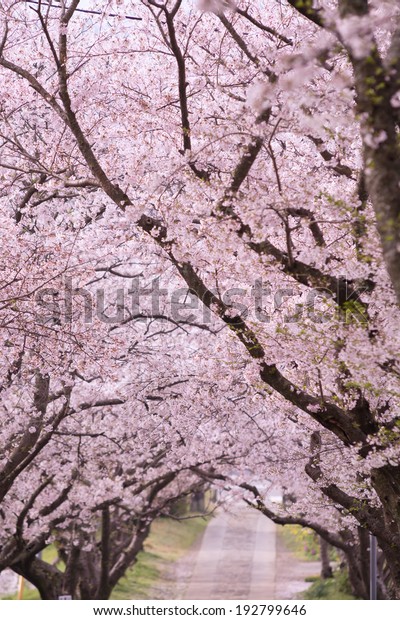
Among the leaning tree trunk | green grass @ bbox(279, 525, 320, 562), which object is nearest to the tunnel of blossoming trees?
the leaning tree trunk

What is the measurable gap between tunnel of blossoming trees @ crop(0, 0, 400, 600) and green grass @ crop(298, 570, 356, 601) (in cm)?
630

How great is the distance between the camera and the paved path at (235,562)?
2316 centimetres

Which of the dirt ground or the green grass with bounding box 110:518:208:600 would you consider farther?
the green grass with bounding box 110:518:208:600

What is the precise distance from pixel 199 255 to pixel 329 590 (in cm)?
1700

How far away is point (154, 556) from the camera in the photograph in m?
31.0

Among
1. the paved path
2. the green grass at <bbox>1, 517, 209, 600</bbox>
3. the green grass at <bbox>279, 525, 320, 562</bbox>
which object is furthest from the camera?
the green grass at <bbox>279, 525, 320, 562</bbox>

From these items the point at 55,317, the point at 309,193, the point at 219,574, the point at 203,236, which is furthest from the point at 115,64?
the point at 219,574

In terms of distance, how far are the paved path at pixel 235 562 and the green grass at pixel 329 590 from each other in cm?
102

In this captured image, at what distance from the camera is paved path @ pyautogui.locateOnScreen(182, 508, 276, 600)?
23164mm

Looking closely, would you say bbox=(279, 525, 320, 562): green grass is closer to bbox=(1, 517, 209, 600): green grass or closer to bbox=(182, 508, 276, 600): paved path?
bbox=(182, 508, 276, 600): paved path

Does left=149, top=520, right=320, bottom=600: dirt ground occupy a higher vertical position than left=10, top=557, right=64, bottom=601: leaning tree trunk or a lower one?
higher

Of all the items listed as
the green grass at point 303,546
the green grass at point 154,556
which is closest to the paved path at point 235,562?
the green grass at point 303,546
